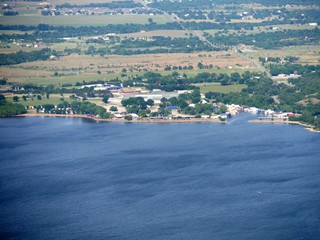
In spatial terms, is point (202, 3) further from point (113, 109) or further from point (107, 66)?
point (113, 109)

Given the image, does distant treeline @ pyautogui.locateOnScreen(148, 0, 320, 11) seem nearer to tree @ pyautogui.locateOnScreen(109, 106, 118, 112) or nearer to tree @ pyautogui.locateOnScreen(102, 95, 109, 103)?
tree @ pyautogui.locateOnScreen(102, 95, 109, 103)

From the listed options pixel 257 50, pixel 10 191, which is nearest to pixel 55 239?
pixel 10 191

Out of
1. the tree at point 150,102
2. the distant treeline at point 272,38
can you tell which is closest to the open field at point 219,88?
the tree at point 150,102

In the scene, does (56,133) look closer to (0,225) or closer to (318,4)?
(0,225)

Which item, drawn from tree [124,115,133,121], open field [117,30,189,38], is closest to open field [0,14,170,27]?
open field [117,30,189,38]

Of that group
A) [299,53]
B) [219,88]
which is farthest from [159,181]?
[299,53]
